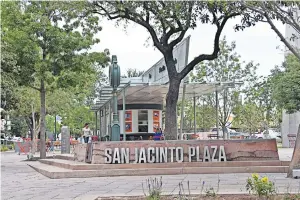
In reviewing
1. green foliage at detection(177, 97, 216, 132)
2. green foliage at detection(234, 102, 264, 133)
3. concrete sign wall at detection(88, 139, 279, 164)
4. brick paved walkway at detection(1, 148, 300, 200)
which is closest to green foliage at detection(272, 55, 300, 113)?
green foliage at detection(177, 97, 216, 132)

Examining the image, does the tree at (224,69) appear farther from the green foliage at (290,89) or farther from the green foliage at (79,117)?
the green foliage at (79,117)

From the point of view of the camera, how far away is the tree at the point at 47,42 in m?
19.6

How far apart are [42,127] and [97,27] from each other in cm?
527

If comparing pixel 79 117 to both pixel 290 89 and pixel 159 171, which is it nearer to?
pixel 290 89

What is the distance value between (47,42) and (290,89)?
16.1m

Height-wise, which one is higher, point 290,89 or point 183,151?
point 290,89

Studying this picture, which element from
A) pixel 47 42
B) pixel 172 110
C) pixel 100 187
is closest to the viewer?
pixel 100 187

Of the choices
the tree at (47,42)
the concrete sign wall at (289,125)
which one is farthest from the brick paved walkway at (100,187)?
the concrete sign wall at (289,125)

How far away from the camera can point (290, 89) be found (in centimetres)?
2916

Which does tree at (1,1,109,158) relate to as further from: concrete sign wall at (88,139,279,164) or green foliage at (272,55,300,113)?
green foliage at (272,55,300,113)

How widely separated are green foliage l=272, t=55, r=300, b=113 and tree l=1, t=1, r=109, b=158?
44.4ft

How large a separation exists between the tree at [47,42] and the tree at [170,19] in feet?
11.7

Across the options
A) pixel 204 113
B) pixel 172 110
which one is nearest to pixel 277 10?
pixel 172 110

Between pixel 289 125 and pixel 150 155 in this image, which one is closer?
pixel 150 155
